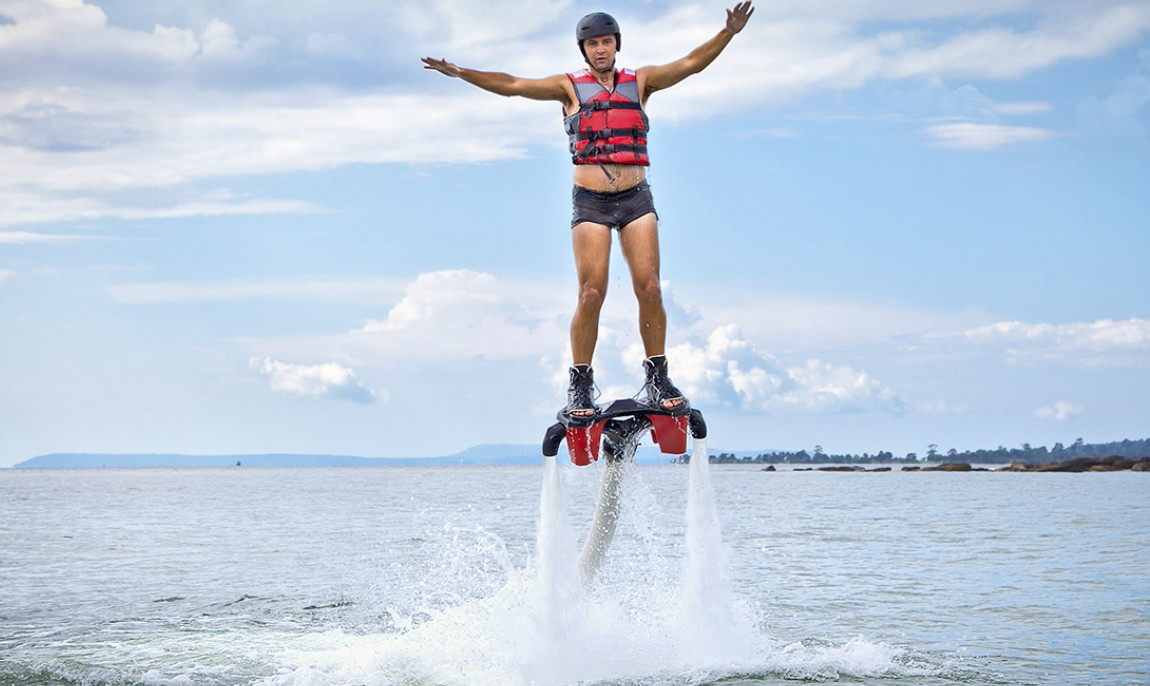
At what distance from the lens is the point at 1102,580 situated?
1011 inches

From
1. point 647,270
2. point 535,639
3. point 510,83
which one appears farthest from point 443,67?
point 535,639

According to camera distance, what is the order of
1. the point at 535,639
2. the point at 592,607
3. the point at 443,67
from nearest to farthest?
the point at 443,67
the point at 535,639
the point at 592,607

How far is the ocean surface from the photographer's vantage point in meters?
13.4

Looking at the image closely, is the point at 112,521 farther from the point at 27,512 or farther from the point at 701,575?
the point at 701,575

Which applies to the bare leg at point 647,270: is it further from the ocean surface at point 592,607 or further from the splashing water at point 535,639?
the ocean surface at point 592,607

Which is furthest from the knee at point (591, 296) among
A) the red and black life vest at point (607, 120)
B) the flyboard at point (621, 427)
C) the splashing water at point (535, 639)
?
the splashing water at point (535, 639)

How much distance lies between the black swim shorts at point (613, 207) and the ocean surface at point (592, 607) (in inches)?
107

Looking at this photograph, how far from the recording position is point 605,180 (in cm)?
1145

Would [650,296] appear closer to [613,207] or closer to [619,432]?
[613,207]

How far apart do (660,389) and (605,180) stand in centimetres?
231

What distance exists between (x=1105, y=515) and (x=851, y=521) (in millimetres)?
14027

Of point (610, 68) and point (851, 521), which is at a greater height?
point (610, 68)

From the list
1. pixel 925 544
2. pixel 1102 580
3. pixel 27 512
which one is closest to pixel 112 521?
pixel 27 512

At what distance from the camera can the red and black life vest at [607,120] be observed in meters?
11.4
